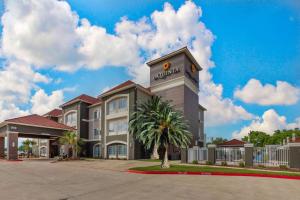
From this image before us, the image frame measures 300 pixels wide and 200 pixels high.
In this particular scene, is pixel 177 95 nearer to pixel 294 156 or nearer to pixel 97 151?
pixel 97 151

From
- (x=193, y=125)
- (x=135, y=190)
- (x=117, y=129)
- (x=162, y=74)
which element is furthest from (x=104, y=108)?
(x=135, y=190)

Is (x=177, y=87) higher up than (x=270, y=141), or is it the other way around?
(x=177, y=87)

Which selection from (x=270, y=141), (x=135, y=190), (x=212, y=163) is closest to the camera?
(x=135, y=190)

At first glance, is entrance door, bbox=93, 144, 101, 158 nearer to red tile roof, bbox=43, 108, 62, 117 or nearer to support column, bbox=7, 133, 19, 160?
support column, bbox=7, 133, 19, 160

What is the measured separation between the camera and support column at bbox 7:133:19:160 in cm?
4241

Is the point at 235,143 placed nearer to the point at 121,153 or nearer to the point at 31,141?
the point at 121,153

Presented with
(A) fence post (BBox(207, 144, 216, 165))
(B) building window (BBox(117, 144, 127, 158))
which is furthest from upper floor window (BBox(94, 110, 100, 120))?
(A) fence post (BBox(207, 144, 216, 165))

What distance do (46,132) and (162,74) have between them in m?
24.8

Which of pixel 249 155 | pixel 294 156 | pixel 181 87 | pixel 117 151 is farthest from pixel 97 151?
pixel 294 156

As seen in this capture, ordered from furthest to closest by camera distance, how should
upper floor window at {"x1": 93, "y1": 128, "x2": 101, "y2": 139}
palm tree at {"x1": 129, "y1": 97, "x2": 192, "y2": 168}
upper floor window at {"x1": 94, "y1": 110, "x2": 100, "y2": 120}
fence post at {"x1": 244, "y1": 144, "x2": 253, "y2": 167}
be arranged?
upper floor window at {"x1": 94, "y1": 110, "x2": 100, "y2": 120}, upper floor window at {"x1": 93, "y1": 128, "x2": 101, "y2": 139}, fence post at {"x1": 244, "y1": 144, "x2": 253, "y2": 167}, palm tree at {"x1": 129, "y1": 97, "x2": 192, "y2": 168}

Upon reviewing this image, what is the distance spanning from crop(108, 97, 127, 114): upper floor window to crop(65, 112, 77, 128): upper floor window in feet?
39.1

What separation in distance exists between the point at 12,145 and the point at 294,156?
1665 inches

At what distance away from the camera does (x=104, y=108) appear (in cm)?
4797

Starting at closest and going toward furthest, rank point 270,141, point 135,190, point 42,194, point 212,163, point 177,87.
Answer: point 42,194 → point 135,190 → point 212,163 → point 177,87 → point 270,141
